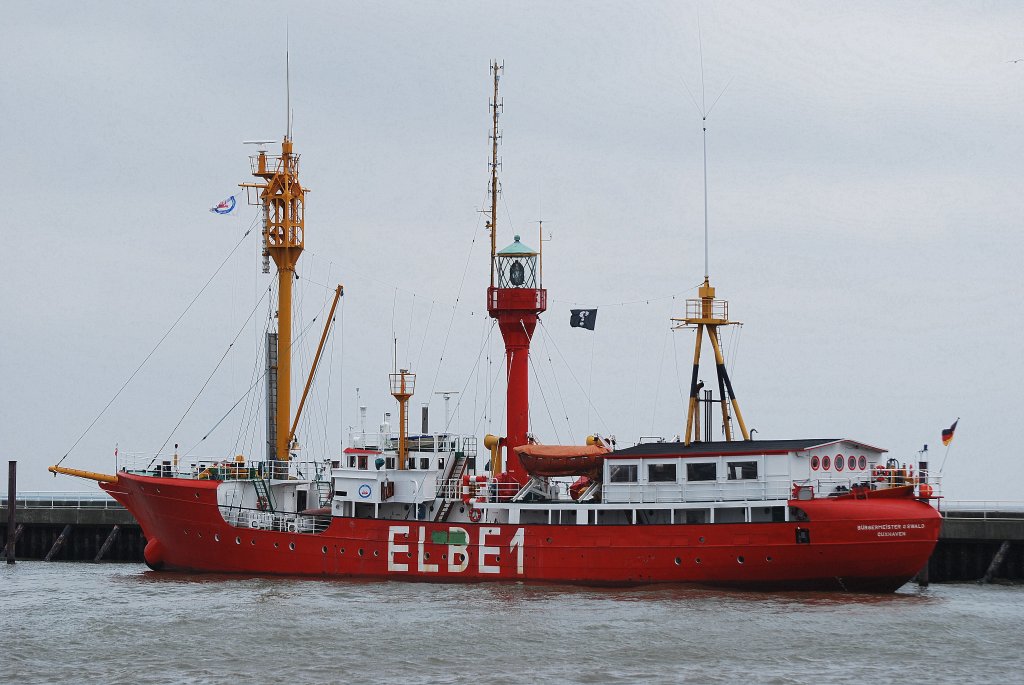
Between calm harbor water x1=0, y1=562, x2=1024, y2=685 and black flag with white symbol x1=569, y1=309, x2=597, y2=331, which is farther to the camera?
black flag with white symbol x1=569, y1=309, x2=597, y2=331

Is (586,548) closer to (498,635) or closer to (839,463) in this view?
(839,463)

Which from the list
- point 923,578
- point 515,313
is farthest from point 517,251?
point 923,578

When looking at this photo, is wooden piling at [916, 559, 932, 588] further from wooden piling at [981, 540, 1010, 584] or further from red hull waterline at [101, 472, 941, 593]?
red hull waterline at [101, 472, 941, 593]

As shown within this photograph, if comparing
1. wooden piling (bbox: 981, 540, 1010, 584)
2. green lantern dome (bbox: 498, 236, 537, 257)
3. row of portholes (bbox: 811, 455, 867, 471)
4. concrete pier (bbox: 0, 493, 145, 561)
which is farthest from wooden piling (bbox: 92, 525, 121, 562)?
wooden piling (bbox: 981, 540, 1010, 584)

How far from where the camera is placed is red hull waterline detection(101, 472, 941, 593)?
41.1 meters

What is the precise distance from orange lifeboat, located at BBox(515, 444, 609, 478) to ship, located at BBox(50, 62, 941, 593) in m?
0.06

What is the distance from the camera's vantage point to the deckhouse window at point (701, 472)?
43312 millimetres

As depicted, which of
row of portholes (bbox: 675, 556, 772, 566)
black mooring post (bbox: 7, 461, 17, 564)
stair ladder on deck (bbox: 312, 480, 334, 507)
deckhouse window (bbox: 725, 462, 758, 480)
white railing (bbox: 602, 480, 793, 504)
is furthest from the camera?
black mooring post (bbox: 7, 461, 17, 564)

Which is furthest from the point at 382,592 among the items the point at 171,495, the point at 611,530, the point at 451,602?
the point at 171,495

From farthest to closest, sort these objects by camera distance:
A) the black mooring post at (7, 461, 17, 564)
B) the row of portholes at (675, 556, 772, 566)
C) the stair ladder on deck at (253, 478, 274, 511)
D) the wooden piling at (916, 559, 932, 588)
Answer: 1. the black mooring post at (7, 461, 17, 564)
2. the stair ladder on deck at (253, 478, 274, 511)
3. the wooden piling at (916, 559, 932, 588)
4. the row of portholes at (675, 556, 772, 566)

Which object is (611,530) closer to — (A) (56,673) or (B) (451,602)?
(B) (451,602)

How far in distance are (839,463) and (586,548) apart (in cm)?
807

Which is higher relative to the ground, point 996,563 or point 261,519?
point 261,519

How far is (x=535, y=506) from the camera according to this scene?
4456 cm
